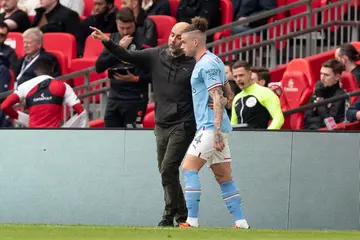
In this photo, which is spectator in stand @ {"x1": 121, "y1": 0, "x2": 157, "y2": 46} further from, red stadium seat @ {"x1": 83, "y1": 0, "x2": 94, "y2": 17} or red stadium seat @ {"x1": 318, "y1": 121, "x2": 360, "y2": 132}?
red stadium seat @ {"x1": 83, "y1": 0, "x2": 94, "y2": 17}

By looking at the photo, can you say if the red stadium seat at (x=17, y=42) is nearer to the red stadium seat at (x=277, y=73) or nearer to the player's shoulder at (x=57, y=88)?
the red stadium seat at (x=277, y=73)

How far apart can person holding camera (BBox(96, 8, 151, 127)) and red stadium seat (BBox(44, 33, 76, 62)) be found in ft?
11.4

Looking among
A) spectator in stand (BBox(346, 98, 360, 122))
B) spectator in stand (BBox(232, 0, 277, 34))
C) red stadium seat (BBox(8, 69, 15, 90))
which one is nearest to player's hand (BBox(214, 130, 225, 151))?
spectator in stand (BBox(346, 98, 360, 122))

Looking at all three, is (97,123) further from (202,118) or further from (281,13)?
(202,118)

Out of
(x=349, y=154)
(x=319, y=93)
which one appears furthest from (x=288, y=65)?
(x=349, y=154)

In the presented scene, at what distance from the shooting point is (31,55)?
17.9m

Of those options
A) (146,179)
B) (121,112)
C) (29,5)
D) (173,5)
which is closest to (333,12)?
(173,5)

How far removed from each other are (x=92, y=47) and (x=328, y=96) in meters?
4.56

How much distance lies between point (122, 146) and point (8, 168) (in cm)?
140

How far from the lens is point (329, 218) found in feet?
50.4

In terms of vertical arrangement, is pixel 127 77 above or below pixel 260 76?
below

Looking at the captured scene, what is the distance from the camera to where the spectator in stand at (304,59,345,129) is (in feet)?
54.1

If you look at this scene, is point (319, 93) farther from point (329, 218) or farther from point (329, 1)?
point (329, 1)

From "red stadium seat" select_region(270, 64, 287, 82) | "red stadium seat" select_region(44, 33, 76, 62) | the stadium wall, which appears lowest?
the stadium wall
